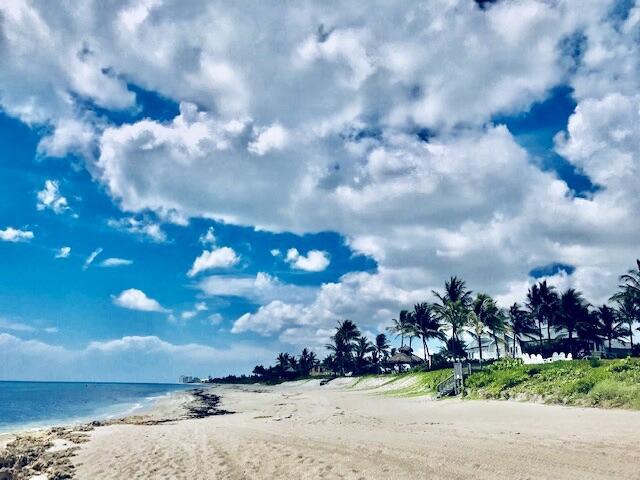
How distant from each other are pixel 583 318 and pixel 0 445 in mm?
75265

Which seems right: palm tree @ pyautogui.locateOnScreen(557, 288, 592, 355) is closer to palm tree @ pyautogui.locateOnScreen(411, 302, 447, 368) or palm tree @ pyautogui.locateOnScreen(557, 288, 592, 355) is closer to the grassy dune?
palm tree @ pyautogui.locateOnScreen(411, 302, 447, 368)

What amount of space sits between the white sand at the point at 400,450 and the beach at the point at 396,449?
26mm

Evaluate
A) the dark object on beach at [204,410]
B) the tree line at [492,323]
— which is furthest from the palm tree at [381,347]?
the dark object on beach at [204,410]

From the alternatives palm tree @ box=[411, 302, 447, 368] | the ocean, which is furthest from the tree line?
the ocean

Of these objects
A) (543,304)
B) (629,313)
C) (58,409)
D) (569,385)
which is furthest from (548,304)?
(58,409)

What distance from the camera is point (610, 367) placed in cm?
2323

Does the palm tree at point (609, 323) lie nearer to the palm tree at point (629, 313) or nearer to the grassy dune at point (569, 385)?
the palm tree at point (629, 313)

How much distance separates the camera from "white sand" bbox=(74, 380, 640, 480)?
381 inches

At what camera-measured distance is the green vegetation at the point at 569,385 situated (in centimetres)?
1909

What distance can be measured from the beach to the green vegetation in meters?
1.53

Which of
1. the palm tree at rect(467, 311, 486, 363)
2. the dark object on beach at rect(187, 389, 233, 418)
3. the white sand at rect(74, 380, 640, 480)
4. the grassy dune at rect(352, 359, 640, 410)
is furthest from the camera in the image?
the palm tree at rect(467, 311, 486, 363)

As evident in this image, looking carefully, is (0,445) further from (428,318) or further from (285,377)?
(285,377)

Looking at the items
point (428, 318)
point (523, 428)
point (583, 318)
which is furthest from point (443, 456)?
point (583, 318)

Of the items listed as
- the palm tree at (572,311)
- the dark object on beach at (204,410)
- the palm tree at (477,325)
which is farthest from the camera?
the palm tree at (572,311)
